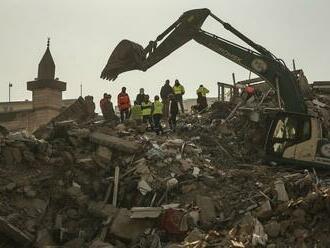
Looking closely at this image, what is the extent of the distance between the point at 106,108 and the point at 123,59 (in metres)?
2.89

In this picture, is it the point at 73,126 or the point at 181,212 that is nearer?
the point at 181,212

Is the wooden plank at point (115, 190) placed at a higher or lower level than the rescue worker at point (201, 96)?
lower

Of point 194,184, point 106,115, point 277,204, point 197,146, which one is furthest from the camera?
point 106,115

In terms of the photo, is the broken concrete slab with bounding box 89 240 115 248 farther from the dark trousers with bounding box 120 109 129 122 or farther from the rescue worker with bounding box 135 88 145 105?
the rescue worker with bounding box 135 88 145 105

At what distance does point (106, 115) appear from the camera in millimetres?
18781

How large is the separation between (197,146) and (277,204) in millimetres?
5506

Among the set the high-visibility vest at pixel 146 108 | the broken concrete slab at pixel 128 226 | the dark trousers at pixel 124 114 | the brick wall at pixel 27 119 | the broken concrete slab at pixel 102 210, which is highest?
the high-visibility vest at pixel 146 108

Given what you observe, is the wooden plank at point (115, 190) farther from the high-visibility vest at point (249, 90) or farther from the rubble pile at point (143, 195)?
the high-visibility vest at point (249, 90)

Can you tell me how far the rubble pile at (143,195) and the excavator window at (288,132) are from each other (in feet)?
2.10

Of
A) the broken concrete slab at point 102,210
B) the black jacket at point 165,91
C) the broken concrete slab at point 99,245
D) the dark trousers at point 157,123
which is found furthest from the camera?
the black jacket at point 165,91

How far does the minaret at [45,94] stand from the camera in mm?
24000

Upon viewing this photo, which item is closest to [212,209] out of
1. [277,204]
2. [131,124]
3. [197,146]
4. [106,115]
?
[277,204]

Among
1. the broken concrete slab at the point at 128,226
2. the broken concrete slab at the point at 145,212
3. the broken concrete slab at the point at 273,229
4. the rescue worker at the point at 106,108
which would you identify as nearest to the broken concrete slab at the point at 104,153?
the broken concrete slab at the point at 128,226

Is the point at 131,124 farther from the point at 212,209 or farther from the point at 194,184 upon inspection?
the point at 212,209
